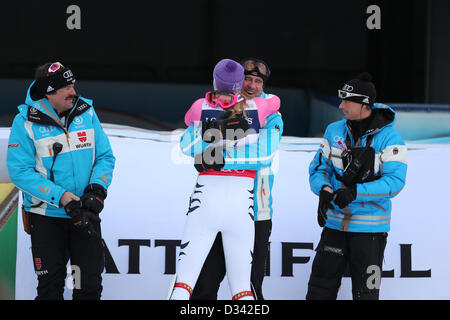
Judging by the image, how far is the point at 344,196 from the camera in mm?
2291

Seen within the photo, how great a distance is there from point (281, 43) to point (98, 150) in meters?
6.46

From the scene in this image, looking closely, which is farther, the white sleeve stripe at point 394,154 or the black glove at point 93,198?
the white sleeve stripe at point 394,154

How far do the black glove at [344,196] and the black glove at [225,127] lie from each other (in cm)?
44

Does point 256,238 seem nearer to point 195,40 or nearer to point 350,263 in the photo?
point 350,263

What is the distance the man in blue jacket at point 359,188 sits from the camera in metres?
2.35

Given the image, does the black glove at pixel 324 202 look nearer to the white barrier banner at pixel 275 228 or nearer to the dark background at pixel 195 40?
the white barrier banner at pixel 275 228

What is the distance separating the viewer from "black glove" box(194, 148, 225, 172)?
2.10 meters

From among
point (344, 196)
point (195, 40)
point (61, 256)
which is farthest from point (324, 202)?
point (195, 40)

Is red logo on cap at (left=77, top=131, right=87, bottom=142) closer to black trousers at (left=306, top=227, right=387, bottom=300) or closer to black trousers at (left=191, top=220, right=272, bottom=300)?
black trousers at (left=191, top=220, right=272, bottom=300)

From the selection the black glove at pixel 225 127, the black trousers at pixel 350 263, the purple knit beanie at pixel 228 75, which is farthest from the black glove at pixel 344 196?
the purple knit beanie at pixel 228 75

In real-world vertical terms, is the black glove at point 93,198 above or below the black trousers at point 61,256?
above

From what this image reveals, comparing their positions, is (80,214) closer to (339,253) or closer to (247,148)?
(247,148)

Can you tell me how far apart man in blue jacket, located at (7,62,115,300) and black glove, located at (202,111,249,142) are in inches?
18.8

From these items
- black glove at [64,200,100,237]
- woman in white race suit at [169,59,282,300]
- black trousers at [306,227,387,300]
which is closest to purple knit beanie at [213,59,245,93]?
woman in white race suit at [169,59,282,300]
